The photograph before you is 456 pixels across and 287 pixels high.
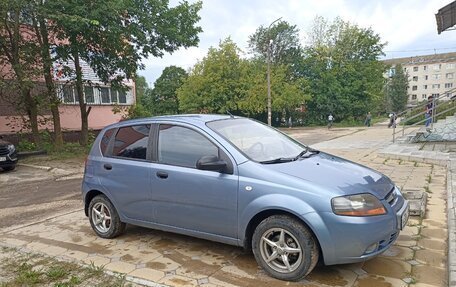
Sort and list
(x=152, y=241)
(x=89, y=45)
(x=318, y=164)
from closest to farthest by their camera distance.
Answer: (x=318, y=164)
(x=152, y=241)
(x=89, y=45)

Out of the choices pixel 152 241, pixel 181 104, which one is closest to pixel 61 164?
pixel 152 241

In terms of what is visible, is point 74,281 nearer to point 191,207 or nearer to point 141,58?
point 191,207

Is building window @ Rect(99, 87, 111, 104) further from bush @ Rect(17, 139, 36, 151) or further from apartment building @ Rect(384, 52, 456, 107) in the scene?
apartment building @ Rect(384, 52, 456, 107)

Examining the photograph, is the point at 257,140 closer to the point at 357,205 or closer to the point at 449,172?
the point at 357,205

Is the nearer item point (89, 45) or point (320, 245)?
point (320, 245)

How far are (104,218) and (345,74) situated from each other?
35.5 m

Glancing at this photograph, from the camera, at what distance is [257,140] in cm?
403

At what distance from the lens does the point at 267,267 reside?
3383mm

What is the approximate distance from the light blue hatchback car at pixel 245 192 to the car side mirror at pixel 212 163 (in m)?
0.01

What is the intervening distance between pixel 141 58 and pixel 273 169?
1272 centimetres

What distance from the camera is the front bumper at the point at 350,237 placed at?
3025 mm

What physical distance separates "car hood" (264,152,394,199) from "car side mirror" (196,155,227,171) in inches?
17.8

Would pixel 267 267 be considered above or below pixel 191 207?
below

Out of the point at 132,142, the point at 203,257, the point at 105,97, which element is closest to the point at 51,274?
the point at 203,257
